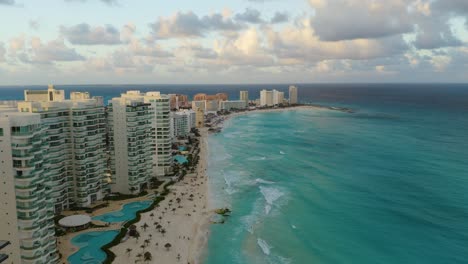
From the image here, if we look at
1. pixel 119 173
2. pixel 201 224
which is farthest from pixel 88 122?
pixel 201 224

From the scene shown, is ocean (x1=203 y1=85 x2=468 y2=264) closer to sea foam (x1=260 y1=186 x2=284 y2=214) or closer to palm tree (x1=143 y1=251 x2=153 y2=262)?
sea foam (x1=260 y1=186 x2=284 y2=214)

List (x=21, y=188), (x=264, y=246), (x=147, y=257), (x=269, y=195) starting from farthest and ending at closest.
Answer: (x=269, y=195) → (x=264, y=246) → (x=147, y=257) → (x=21, y=188)

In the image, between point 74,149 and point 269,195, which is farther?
point 269,195

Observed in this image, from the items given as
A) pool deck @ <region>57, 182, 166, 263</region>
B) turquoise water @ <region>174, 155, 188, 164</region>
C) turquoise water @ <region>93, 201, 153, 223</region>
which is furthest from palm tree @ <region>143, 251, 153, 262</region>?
turquoise water @ <region>174, 155, 188, 164</region>

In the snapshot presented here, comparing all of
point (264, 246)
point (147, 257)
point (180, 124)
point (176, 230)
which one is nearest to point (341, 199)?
point (264, 246)

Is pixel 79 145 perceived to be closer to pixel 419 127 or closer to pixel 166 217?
pixel 166 217

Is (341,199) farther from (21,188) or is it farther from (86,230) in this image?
(21,188)

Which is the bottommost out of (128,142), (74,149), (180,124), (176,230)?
(176,230)
